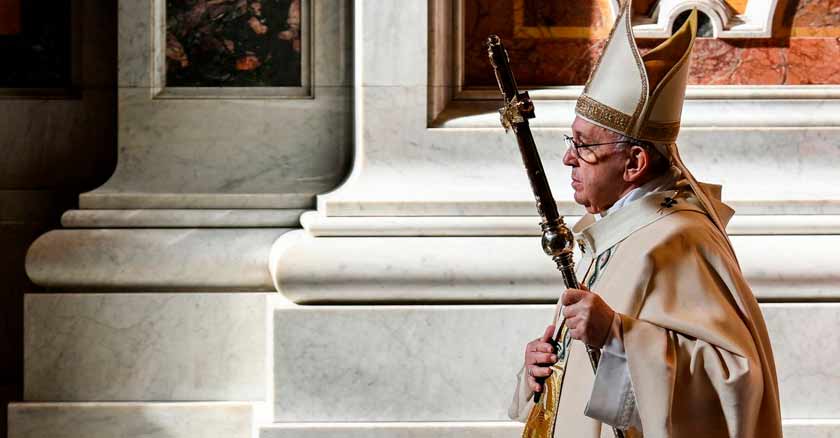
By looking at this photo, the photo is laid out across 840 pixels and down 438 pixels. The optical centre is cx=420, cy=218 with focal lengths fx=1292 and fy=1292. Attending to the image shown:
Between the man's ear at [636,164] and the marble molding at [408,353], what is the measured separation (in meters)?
1.36

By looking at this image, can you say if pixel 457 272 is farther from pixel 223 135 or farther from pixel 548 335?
pixel 548 335

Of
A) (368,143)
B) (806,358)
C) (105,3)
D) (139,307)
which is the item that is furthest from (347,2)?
(806,358)

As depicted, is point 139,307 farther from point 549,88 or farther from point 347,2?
point 549,88

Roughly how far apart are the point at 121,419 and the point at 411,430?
107 centimetres

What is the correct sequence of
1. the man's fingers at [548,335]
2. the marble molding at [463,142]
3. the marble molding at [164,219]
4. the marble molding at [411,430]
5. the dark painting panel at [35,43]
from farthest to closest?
the dark painting panel at [35,43]
the marble molding at [164,219]
the marble molding at [463,142]
the marble molding at [411,430]
the man's fingers at [548,335]

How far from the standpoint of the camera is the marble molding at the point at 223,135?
4.77 meters

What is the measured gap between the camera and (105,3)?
201 inches

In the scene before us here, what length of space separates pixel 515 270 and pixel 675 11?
3.88 ft

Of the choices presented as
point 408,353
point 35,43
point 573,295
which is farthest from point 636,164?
point 35,43

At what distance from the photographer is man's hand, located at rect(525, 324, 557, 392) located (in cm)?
311

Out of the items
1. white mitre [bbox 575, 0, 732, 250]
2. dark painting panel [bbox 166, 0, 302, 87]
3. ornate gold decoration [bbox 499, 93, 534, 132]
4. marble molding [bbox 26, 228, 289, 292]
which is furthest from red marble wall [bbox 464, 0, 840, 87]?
ornate gold decoration [bbox 499, 93, 534, 132]

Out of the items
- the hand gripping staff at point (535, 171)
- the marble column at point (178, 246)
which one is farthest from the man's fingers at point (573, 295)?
the marble column at point (178, 246)

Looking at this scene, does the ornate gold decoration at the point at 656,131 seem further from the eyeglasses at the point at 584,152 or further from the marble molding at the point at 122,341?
the marble molding at the point at 122,341

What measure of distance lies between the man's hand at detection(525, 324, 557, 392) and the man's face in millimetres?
345
